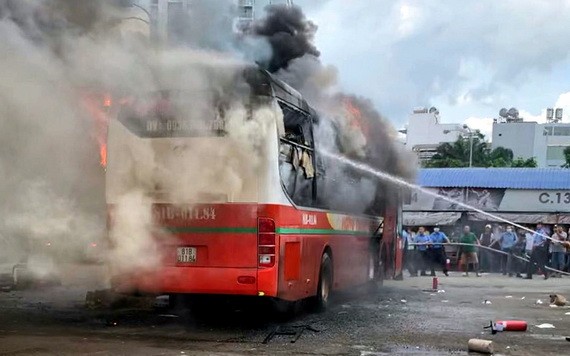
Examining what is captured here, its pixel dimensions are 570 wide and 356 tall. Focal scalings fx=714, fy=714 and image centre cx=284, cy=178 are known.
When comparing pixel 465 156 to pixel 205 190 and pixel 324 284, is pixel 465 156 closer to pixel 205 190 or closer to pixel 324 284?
pixel 324 284

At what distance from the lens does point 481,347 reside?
8016mm

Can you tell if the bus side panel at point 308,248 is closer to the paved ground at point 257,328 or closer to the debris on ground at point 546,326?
the paved ground at point 257,328

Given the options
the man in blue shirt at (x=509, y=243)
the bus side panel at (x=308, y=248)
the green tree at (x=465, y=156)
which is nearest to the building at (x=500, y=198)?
the man in blue shirt at (x=509, y=243)

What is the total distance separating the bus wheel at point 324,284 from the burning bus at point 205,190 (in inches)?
61.9

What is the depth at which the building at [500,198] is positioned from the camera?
3091 centimetres

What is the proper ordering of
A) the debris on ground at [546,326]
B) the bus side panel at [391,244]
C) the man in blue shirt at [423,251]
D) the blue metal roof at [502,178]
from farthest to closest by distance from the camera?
the blue metal roof at [502,178] → the man in blue shirt at [423,251] → the bus side panel at [391,244] → the debris on ground at [546,326]

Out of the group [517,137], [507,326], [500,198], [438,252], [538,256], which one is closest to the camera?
[507,326]

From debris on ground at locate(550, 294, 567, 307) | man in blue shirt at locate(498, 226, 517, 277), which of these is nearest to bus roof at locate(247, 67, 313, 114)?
debris on ground at locate(550, 294, 567, 307)

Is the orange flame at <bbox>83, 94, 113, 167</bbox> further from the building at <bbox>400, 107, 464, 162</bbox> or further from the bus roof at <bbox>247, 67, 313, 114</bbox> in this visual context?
the building at <bbox>400, 107, 464, 162</bbox>

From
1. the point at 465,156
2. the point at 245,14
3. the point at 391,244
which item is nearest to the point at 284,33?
the point at 245,14

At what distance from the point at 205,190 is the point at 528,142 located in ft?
250

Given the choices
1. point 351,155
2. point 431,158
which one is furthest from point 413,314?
point 431,158

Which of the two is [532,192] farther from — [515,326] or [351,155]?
[515,326]

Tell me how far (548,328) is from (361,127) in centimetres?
518
